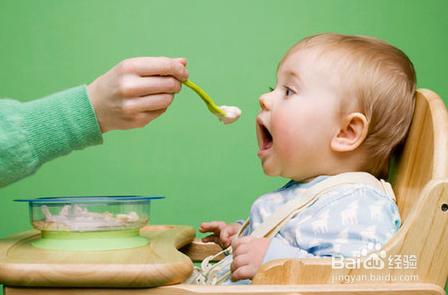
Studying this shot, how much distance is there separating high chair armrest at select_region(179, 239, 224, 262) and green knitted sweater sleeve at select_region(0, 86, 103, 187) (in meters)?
0.34

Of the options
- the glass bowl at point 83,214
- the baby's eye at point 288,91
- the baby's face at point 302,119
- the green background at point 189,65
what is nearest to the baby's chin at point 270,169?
the baby's face at point 302,119

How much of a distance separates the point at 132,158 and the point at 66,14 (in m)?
0.38

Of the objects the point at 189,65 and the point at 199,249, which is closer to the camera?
the point at 199,249

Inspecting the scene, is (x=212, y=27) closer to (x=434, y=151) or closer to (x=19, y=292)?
(x=434, y=151)

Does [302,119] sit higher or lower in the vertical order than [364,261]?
higher

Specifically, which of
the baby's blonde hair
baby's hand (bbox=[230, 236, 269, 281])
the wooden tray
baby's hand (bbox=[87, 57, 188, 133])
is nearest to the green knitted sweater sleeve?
baby's hand (bbox=[87, 57, 188, 133])

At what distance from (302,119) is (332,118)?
43 mm

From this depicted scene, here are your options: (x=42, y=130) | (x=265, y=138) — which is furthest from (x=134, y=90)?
(x=265, y=138)

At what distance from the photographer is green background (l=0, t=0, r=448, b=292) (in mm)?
1523

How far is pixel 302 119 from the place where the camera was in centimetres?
94

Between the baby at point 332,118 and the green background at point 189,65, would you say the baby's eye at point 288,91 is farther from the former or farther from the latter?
the green background at point 189,65

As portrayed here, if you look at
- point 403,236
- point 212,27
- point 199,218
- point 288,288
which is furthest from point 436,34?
point 288,288

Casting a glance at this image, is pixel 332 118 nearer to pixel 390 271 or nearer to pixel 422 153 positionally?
pixel 422 153

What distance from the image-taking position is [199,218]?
156 centimetres
